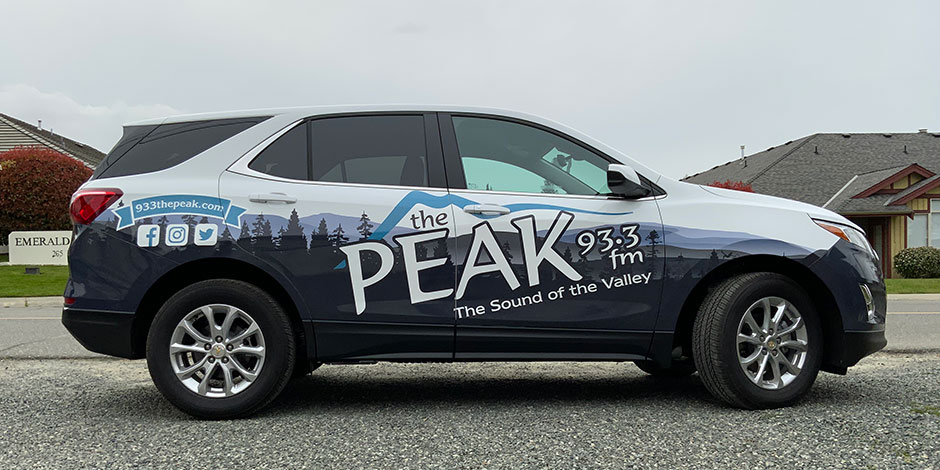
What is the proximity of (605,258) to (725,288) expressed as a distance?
71 centimetres

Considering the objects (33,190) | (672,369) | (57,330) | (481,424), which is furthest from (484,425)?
(33,190)

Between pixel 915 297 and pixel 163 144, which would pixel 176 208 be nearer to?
pixel 163 144

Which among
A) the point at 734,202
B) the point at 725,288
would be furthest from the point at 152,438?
the point at 734,202

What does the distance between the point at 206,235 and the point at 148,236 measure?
0.32 metres

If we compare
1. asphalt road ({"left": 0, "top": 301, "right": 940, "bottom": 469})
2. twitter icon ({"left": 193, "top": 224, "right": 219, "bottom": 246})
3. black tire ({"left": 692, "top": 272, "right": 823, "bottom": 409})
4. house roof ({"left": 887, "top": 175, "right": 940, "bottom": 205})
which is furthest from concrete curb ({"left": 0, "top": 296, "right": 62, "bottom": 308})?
house roof ({"left": 887, "top": 175, "right": 940, "bottom": 205})

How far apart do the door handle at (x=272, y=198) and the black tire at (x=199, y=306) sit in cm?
49

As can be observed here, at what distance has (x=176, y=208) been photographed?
4023 millimetres

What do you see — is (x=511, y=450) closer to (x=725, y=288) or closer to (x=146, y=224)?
(x=725, y=288)

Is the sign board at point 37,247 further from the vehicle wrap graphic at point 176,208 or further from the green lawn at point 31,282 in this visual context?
the vehicle wrap graphic at point 176,208

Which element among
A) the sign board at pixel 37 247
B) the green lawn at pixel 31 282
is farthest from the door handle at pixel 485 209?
the sign board at pixel 37 247

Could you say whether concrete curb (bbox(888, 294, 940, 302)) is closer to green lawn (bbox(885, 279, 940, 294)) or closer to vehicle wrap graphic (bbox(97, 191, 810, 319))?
green lawn (bbox(885, 279, 940, 294))

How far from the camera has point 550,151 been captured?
434 cm

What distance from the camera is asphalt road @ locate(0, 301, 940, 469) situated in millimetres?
3260

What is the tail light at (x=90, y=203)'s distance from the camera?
4.02 meters
